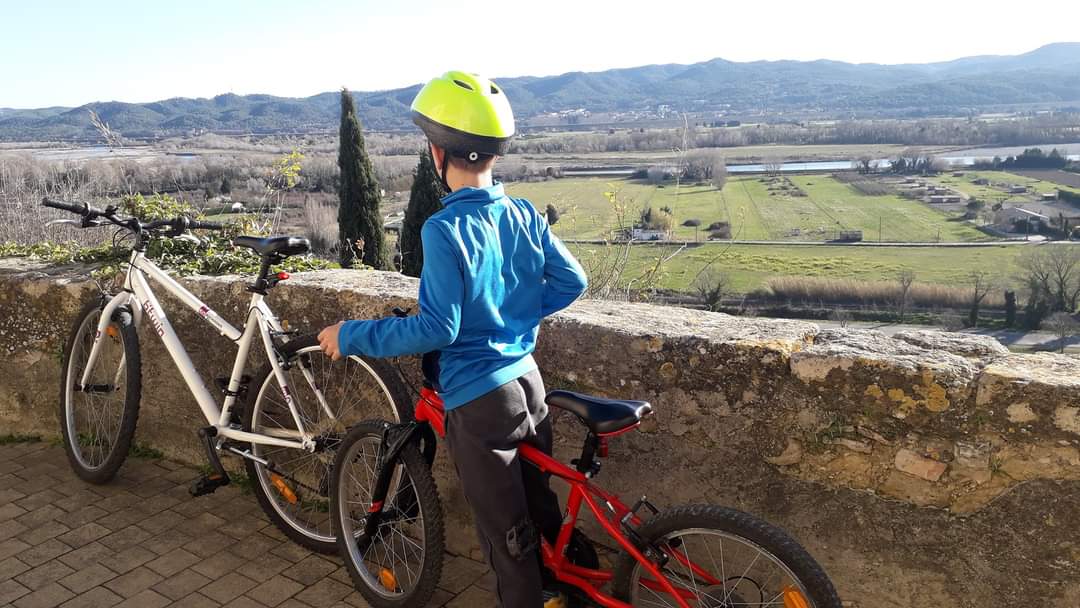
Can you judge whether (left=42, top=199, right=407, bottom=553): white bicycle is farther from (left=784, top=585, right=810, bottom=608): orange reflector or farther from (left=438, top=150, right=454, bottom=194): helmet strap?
(left=784, top=585, right=810, bottom=608): orange reflector

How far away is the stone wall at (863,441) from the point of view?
6.96 ft

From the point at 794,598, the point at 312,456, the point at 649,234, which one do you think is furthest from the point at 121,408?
the point at 649,234

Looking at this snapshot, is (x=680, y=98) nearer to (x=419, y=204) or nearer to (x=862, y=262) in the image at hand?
(x=862, y=262)

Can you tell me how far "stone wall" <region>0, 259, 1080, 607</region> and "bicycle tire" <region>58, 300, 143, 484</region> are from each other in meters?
1.39

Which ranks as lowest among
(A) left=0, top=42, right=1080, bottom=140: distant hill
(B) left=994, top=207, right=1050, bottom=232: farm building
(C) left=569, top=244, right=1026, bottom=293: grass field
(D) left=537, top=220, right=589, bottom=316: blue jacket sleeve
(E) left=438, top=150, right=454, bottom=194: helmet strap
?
(C) left=569, top=244, right=1026, bottom=293: grass field

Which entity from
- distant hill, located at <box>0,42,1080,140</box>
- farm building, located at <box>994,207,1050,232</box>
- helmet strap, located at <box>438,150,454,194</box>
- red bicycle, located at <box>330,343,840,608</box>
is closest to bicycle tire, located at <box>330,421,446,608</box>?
red bicycle, located at <box>330,343,840,608</box>

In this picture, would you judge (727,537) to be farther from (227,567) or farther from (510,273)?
(227,567)

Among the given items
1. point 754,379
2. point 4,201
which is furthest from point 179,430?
point 4,201

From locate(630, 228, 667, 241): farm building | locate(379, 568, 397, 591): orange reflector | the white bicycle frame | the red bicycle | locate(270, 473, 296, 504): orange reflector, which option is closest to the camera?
the red bicycle

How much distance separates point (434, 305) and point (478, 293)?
0.12 m

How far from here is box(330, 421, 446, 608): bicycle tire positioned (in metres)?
2.56

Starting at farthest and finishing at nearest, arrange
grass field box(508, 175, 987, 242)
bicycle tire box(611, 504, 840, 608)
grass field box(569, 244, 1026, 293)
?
grass field box(508, 175, 987, 242) → grass field box(569, 244, 1026, 293) → bicycle tire box(611, 504, 840, 608)

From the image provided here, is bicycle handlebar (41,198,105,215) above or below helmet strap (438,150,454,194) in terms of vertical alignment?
below

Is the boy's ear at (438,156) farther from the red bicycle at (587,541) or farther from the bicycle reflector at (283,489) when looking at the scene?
the bicycle reflector at (283,489)
